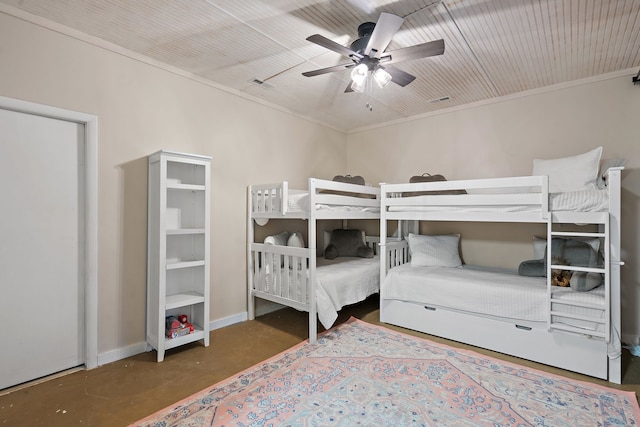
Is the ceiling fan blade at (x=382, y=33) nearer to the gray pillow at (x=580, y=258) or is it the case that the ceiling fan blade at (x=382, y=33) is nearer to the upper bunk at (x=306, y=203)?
the upper bunk at (x=306, y=203)

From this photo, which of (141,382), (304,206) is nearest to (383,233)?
(304,206)

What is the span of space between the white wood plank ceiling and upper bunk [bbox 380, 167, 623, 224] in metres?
1.03

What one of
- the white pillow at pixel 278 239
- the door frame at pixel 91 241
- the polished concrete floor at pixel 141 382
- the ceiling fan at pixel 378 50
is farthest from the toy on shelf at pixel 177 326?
the ceiling fan at pixel 378 50

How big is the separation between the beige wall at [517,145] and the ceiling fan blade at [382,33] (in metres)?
2.17

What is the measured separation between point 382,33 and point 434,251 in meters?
2.40

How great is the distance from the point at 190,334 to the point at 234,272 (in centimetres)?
80

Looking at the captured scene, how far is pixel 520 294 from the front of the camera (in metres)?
2.48

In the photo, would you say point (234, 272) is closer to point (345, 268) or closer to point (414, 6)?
point (345, 268)

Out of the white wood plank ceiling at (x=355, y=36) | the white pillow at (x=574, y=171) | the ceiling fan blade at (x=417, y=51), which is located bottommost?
the white pillow at (x=574, y=171)

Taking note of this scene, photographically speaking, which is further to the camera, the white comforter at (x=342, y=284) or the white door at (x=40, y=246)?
the white comforter at (x=342, y=284)

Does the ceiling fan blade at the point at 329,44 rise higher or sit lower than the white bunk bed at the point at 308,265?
higher

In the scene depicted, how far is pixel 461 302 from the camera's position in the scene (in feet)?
9.04

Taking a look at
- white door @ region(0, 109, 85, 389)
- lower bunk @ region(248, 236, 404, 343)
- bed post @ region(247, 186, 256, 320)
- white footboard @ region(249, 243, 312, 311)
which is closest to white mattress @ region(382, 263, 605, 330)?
lower bunk @ region(248, 236, 404, 343)

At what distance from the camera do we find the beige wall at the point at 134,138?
213 cm
